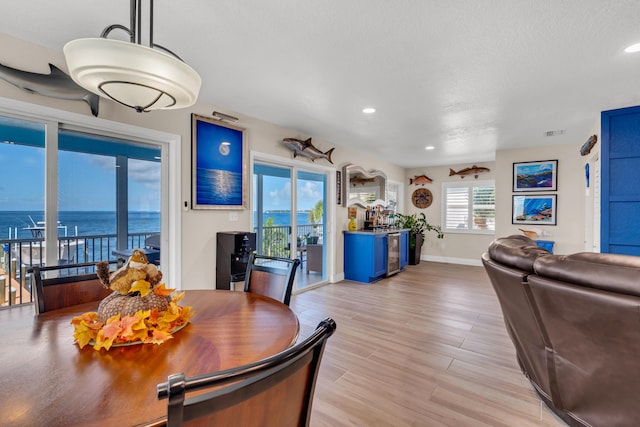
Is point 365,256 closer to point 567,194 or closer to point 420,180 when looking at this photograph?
point 420,180

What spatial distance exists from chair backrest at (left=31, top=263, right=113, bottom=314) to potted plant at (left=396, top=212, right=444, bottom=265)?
20.2 ft

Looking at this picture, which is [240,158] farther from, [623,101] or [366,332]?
[623,101]

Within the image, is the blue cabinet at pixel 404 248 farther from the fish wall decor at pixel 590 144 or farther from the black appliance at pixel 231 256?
the black appliance at pixel 231 256

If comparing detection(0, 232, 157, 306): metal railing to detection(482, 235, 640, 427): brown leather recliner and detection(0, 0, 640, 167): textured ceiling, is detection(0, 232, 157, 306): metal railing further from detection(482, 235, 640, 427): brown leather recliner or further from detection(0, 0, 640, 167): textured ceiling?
detection(482, 235, 640, 427): brown leather recliner

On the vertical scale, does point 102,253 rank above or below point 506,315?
above

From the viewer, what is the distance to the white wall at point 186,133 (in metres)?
2.09

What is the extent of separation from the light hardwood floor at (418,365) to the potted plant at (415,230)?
2.59 meters

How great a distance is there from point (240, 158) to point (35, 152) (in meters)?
1.83

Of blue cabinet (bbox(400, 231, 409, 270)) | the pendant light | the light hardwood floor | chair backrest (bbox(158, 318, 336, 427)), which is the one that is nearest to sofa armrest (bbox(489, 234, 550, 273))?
the light hardwood floor

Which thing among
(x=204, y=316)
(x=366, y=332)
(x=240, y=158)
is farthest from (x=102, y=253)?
(x=366, y=332)

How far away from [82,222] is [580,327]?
3.52 m

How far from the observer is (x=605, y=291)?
52.5 inches

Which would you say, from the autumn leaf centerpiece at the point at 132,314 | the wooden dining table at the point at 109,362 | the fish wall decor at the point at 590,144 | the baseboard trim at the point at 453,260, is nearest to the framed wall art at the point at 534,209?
the fish wall decor at the point at 590,144

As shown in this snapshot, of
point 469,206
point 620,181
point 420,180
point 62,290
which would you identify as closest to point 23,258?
point 62,290
